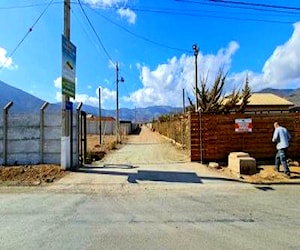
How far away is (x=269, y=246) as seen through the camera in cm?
577

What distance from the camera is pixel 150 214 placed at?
8062mm

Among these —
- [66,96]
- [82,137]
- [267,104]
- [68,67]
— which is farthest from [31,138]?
[267,104]

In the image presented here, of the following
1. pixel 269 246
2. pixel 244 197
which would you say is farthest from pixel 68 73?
pixel 269 246

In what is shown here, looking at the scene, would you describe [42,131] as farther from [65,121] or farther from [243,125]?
[243,125]

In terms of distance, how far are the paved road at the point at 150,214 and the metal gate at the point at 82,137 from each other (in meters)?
3.43

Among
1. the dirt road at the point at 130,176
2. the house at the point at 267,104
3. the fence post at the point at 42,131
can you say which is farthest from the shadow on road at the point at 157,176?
the house at the point at 267,104

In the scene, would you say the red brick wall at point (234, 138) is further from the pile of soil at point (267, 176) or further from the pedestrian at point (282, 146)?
the pedestrian at point (282, 146)

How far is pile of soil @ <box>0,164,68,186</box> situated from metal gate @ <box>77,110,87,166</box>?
2168 millimetres

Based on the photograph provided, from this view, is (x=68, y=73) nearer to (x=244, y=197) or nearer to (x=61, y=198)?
(x=61, y=198)

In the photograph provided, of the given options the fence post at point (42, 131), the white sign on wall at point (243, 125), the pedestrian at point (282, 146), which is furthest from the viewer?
the white sign on wall at point (243, 125)

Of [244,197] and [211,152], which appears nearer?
[244,197]

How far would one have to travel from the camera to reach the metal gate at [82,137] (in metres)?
16.6

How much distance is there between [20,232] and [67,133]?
8548mm

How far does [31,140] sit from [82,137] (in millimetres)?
2907
